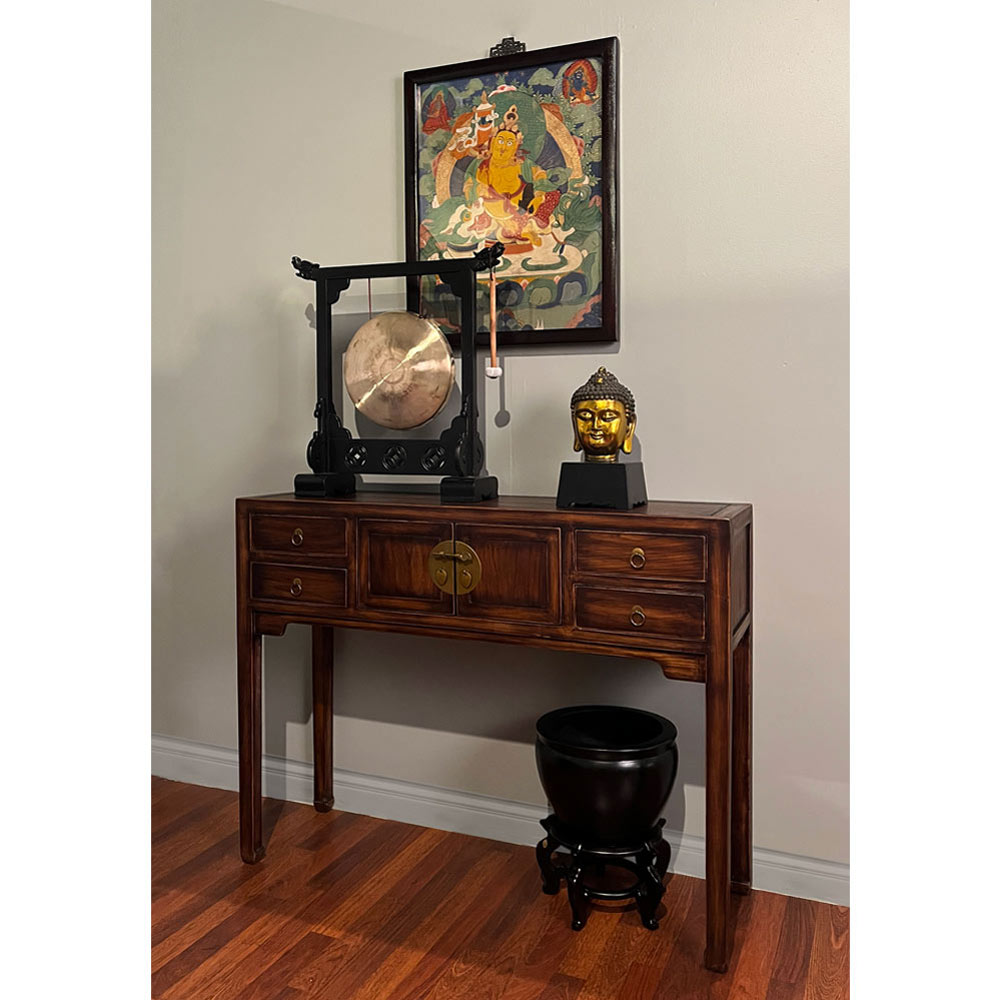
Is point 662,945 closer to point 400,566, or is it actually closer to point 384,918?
point 384,918

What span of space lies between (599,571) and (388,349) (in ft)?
2.82

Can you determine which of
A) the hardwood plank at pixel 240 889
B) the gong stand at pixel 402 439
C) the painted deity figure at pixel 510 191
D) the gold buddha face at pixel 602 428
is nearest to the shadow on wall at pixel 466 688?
the hardwood plank at pixel 240 889

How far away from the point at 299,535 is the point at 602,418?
819mm

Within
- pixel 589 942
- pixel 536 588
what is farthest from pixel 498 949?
pixel 536 588

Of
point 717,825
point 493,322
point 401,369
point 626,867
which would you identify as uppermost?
point 493,322

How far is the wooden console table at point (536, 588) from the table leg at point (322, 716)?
31cm

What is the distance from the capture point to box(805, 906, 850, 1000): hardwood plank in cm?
179

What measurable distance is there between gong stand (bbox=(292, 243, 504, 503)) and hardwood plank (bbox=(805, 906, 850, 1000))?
127 centimetres

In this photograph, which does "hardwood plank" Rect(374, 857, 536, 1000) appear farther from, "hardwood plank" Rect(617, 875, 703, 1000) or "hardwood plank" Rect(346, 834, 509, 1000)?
"hardwood plank" Rect(617, 875, 703, 1000)

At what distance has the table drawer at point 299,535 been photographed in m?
2.20

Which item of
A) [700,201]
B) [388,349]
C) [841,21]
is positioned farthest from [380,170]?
[841,21]

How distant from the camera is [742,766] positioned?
215cm

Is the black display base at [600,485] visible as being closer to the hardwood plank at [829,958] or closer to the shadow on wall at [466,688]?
the shadow on wall at [466,688]
